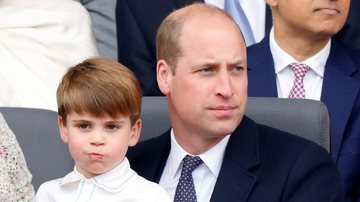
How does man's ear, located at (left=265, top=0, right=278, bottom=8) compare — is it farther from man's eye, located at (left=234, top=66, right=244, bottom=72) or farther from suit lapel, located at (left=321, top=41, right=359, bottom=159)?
man's eye, located at (left=234, top=66, right=244, bottom=72)

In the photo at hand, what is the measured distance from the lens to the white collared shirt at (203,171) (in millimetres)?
3248

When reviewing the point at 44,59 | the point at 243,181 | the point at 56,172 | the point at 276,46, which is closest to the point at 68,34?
the point at 44,59

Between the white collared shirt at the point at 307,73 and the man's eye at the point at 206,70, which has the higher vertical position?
the man's eye at the point at 206,70

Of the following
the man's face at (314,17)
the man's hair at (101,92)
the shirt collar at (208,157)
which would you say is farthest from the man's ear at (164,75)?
the man's face at (314,17)

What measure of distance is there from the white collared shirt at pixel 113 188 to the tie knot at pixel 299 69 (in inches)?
40.7

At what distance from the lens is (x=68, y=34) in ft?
14.3

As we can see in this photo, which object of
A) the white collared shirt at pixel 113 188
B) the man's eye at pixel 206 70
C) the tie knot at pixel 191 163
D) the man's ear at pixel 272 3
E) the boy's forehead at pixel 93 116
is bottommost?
the tie knot at pixel 191 163

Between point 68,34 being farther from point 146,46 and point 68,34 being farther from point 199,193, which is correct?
point 199,193

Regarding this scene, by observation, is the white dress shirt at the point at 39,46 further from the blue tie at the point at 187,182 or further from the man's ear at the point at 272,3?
the blue tie at the point at 187,182

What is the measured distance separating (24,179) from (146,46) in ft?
4.03

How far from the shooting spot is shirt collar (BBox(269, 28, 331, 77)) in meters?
3.98

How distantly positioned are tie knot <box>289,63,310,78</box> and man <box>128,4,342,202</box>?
2.28 ft

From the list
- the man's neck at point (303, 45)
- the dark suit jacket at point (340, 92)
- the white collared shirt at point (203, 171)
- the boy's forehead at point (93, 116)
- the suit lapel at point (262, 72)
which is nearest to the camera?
the boy's forehead at point (93, 116)

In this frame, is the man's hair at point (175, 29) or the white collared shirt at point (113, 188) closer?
the white collared shirt at point (113, 188)
